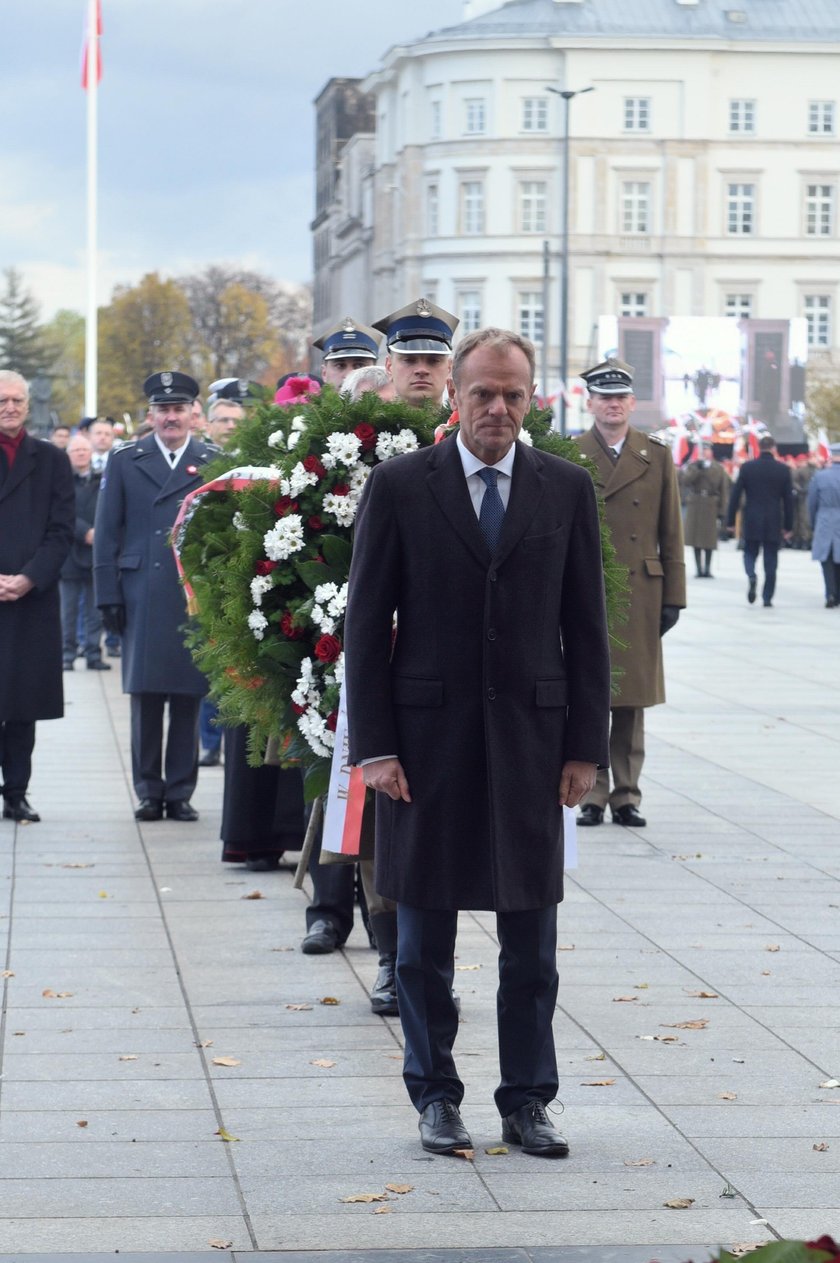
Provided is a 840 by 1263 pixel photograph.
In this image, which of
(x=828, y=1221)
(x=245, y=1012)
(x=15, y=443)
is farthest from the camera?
(x=15, y=443)

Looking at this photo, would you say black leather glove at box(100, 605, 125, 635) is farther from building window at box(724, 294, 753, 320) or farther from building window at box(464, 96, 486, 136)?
building window at box(464, 96, 486, 136)

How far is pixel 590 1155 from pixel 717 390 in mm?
43564

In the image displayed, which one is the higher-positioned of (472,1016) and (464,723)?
(464,723)

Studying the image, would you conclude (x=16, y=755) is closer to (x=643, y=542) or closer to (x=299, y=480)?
(x=643, y=542)

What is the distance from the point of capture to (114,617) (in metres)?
10.9

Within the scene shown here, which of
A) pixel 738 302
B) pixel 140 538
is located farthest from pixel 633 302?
pixel 140 538

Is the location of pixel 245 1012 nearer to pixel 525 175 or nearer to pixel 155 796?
pixel 155 796

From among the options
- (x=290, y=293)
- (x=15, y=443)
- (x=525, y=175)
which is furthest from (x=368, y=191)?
(x=15, y=443)

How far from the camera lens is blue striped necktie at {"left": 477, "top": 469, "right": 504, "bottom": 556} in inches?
206

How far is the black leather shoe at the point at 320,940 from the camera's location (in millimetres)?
7527

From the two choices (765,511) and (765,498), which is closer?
(765,511)

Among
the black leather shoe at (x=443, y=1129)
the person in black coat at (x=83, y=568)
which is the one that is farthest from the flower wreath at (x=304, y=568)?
the person in black coat at (x=83, y=568)

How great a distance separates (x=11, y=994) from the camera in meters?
6.82

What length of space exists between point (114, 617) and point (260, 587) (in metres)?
4.05
